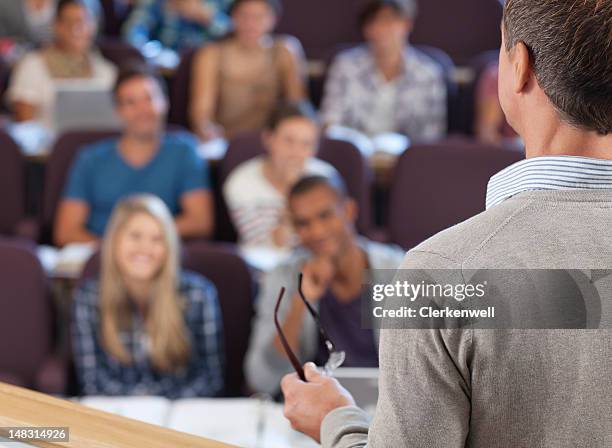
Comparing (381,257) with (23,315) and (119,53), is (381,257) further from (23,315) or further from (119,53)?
(119,53)

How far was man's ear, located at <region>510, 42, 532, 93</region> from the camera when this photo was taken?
727 millimetres

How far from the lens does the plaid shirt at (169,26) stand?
4374mm

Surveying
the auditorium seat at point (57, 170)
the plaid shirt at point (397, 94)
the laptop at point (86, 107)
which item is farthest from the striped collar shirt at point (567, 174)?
the plaid shirt at point (397, 94)

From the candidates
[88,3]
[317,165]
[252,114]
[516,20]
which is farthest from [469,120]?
[516,20]

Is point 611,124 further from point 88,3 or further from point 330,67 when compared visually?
point 88,3

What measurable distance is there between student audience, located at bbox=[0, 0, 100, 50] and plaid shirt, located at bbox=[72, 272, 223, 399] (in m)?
2.51

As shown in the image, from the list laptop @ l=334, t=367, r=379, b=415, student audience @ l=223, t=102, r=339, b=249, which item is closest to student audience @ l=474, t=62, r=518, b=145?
student audience @ l=223, t=102, r=339, b=249

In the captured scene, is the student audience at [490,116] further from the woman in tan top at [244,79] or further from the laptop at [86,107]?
the laptop at [86,107]

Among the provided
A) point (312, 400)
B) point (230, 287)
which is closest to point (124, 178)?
point (230, 287)

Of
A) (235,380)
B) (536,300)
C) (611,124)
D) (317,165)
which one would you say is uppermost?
(611,124)

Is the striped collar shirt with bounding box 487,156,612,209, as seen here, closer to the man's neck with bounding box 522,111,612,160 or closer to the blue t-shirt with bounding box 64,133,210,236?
the man's neck with bounding box 522,111,612,160

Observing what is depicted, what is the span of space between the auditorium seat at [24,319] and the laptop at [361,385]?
3.35 ft

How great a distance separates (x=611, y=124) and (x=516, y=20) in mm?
97

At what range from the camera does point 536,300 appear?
0.69 metres
